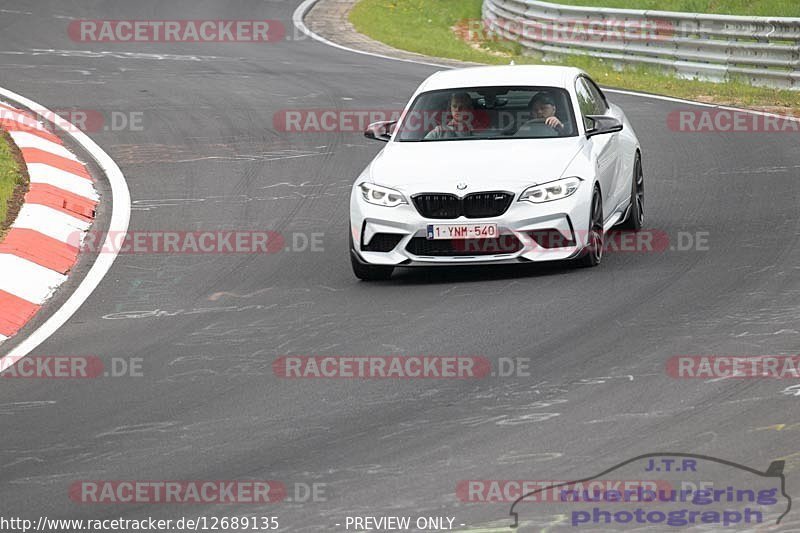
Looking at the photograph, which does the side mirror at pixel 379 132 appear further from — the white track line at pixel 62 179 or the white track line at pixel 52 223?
the white track line at pixel 62 179

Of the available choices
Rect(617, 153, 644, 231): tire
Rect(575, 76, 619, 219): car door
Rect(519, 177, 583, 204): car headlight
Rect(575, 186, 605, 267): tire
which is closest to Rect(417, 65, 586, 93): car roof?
Rect(575, 76, 619, 219): car door

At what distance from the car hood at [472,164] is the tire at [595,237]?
37cm

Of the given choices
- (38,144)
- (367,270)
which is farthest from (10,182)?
(367,270)

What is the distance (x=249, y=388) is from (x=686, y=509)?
3073 millimetres

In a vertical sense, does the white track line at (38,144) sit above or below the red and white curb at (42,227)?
below

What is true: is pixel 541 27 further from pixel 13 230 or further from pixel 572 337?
pixel 572 337

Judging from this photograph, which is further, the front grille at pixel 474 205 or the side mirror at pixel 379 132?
the side mirror at pixel 379 132

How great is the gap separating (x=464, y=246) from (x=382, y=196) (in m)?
0.74

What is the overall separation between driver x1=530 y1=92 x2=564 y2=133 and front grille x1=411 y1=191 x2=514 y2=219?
49.9 inches

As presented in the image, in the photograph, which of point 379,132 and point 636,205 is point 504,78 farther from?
point 636,205

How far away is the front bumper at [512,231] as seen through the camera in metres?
10.7

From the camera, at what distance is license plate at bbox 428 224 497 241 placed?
35.0 feet

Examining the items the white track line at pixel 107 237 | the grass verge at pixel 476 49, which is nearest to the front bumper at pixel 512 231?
the white track line at pixel 107 237

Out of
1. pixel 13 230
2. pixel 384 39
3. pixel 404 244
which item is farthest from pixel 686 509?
pixel 384 39
